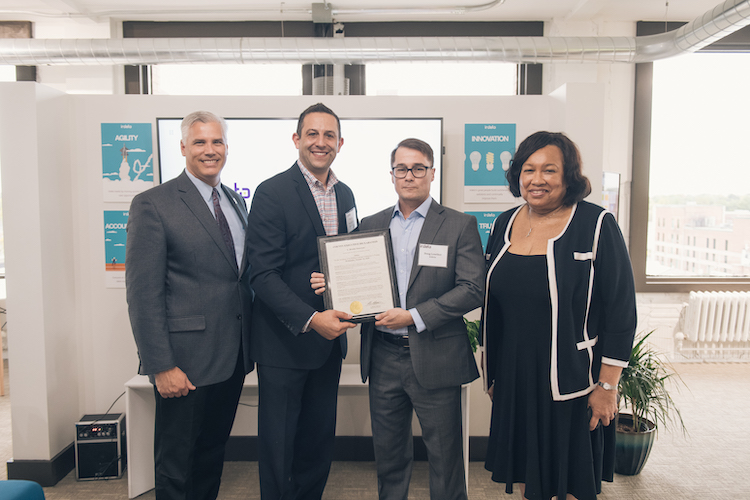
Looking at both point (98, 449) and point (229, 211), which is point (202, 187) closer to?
point (229, 211)

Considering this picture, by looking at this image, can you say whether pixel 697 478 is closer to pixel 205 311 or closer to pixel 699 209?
pixel 205 311

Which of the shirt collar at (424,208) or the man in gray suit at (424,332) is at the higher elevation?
the shirt collar at (424,208)

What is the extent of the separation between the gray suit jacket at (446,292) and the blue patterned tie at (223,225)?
2.76 feet

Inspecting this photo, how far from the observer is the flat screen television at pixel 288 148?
2910 millimetres

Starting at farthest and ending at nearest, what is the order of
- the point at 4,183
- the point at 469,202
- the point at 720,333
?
the point at 720,333, the point at 469,202, the point at 4,183

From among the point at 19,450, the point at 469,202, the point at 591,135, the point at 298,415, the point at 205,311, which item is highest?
the point at 591,135

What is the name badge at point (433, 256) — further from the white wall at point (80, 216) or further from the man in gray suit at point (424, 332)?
the white wall at point (80, 216)

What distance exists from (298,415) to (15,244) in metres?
2.03

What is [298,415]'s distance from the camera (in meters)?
2.02

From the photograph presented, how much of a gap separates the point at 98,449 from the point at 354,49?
340cm

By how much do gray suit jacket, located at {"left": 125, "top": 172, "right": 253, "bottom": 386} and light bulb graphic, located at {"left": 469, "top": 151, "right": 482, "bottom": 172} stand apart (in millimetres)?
1738

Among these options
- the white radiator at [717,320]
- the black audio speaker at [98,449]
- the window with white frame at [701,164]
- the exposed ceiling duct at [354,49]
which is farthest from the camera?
the window with white frame at [701,164]

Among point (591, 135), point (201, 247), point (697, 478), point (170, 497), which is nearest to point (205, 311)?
point (201, 247)

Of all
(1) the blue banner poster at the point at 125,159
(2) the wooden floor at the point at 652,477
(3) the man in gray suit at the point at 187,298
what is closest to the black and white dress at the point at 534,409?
(2) the wooden floor at the point at 652,477
